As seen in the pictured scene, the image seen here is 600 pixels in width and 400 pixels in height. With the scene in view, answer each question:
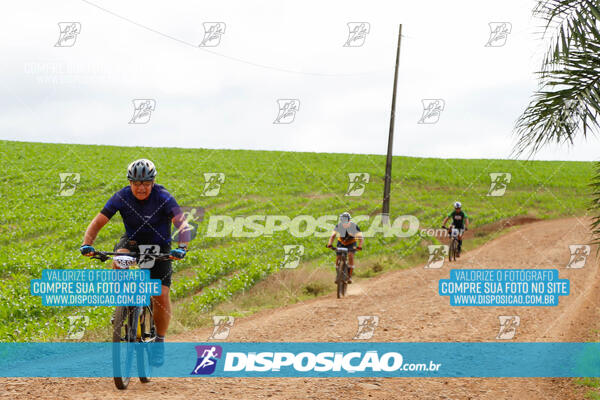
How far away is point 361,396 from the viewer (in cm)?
655

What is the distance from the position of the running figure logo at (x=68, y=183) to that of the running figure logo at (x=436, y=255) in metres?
22.8

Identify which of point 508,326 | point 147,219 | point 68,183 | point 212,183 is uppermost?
point 212,183

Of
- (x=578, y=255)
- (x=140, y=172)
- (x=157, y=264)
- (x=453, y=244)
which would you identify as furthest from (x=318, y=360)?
(x=578, y=255)

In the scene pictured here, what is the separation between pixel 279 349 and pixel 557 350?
5360 millimetres

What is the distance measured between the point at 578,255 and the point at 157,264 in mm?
22187

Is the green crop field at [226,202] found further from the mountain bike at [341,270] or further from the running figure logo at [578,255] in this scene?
the running figure logo at [578,255]

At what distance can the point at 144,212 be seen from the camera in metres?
6.30

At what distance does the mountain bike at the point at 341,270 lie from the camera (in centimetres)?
1371

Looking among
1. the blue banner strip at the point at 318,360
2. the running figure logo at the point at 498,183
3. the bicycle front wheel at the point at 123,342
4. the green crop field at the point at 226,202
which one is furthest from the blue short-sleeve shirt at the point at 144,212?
the running figure logo at the point at 498,183

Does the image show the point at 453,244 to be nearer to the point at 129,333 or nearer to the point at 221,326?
the point at 221,326

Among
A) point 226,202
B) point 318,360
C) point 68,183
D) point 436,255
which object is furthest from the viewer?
point 68,183

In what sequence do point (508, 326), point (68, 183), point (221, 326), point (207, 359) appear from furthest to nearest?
point (68, 183) → point (508, 326) → point (221, 326) → point (207, 359)

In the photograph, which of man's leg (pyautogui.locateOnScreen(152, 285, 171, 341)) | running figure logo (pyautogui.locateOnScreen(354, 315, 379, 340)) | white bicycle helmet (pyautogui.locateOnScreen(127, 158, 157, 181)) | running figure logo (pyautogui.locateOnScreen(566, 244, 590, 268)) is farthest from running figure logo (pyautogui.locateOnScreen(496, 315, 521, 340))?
running figure logo (pyautogui.locateOnScreen(566, 244, 590, 268))

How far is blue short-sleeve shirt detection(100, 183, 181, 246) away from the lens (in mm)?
6289
